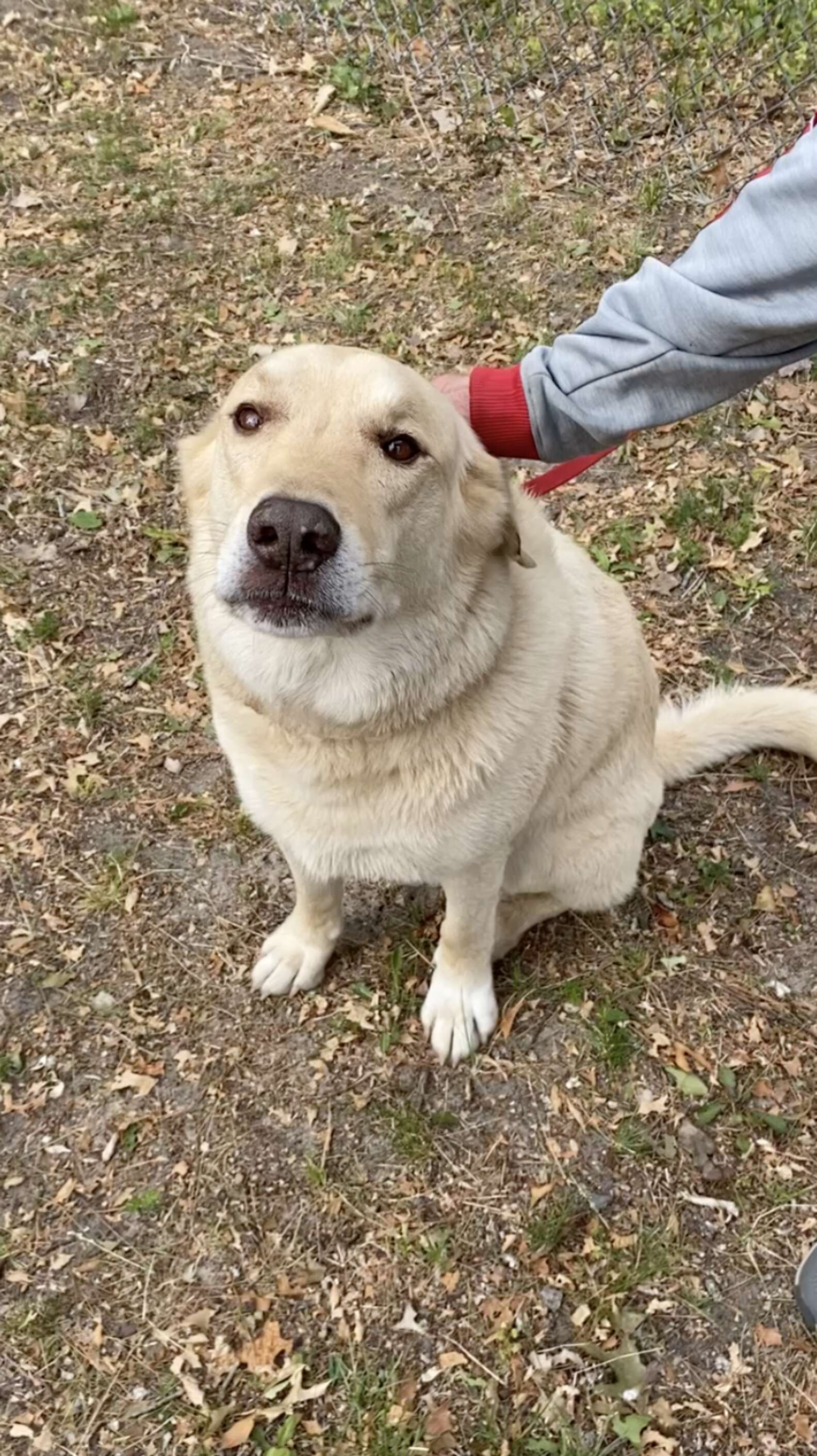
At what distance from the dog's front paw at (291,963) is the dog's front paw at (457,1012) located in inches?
13.5

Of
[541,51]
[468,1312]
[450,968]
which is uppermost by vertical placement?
[541,51]

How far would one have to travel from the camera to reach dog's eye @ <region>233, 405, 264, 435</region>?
211 cm

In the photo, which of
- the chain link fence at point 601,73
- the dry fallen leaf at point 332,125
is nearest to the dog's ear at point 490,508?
the chain link fence at point 601,73

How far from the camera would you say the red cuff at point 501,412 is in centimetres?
248

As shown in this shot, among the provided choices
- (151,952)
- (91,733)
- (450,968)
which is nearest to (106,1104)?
(151,952)

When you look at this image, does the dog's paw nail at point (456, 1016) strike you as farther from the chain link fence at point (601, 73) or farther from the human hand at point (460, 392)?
the chain link fence at point (601, 73)

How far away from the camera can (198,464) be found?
2.35 meters

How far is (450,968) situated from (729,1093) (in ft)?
2.90

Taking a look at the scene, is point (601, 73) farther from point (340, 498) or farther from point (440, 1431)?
point (440, 1431)

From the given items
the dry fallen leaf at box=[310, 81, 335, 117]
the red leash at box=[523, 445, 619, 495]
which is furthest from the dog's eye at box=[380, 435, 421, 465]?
the dry fallen leaf at box=[310, 81, 335, 117]

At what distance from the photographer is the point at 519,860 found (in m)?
2.83

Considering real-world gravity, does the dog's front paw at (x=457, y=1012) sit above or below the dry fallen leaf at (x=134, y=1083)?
above

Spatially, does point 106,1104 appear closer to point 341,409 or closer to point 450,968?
point 450,968

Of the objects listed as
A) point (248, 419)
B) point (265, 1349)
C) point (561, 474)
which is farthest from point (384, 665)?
point (265, 1349)
